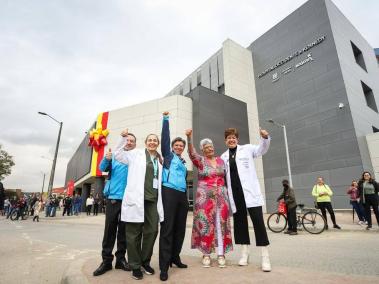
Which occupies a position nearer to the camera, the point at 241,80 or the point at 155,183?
the point at 155,183

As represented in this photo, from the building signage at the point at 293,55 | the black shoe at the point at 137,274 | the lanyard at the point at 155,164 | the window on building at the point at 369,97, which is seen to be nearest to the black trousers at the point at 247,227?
the lanyard at the point at 155,164

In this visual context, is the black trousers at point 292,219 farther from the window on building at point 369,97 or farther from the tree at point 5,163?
the tree at point 5,163

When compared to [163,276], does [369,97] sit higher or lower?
higher

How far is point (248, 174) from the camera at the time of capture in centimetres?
388

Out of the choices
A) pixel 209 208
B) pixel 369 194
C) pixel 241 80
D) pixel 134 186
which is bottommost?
pixel 209 208

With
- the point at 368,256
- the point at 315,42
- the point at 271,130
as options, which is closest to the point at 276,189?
the point at 271,130

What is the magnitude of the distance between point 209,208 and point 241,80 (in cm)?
2356

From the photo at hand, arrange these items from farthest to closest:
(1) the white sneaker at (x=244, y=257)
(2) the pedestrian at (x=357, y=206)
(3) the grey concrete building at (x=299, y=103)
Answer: (3) the grey concrete building at (x=299, y=103), (2) the pedestrian at (x=357, y=206), (1) the white sneaker at (x=244, y=257)

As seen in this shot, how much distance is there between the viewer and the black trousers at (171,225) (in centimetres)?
328

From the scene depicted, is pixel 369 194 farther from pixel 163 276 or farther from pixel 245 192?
pixel 163 276

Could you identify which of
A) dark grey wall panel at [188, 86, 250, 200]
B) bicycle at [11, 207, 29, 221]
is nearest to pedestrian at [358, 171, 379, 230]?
dark grey wall panel at [188, 86, 250, 200]

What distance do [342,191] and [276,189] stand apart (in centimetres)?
579

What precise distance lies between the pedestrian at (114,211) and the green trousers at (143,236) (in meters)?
0.36

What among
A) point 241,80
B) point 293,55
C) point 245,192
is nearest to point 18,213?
point 245,192
